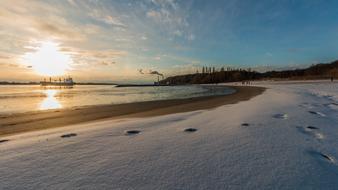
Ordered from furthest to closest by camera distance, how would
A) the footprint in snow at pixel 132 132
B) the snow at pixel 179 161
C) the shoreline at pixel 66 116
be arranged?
the shoreline at pixel 66 116 → the footprint in snow at pixel 132 132 → the snow at pixel 179 161

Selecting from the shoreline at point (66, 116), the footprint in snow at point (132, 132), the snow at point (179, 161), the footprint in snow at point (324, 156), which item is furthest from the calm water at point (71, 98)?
the footprint in snow at point (324, 156)

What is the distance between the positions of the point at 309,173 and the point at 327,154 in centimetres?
92

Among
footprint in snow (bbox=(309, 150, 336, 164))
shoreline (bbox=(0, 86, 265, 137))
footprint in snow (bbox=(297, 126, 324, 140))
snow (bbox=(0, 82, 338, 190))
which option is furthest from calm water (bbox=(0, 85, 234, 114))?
footprint in snow (bbox=(309, 150, 336, 164))

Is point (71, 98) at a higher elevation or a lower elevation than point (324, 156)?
lower

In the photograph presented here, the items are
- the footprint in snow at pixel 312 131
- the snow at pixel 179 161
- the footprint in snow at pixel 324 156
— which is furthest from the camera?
the footprint in snow at pixel 312 131

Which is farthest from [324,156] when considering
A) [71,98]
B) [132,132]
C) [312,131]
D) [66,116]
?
[71,98]

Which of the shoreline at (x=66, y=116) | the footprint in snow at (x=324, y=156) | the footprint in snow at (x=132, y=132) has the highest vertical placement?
the footprint in snow at (x=324, y=156)

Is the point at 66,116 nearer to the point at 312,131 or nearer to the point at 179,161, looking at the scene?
the point at 179,161

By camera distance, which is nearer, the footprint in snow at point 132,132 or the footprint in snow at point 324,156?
the footprint in snow at point 324,156

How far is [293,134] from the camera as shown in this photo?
399cm

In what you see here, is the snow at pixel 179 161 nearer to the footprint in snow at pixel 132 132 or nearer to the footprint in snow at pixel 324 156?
the footprint in snow at pixel 324 156

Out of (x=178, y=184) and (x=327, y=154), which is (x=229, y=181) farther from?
(x=327, y=154)

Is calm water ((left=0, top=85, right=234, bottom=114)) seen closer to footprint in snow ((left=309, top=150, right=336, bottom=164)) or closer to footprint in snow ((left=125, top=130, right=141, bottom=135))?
footprint in snow ((left=125, top=130, right=141, bottom=135))

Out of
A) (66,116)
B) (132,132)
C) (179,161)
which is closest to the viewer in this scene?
(179,161)
